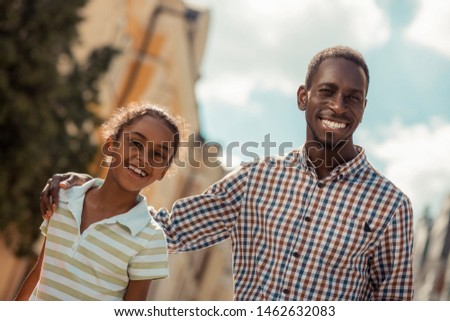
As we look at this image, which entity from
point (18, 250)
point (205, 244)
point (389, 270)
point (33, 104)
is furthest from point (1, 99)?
point (389, 270)

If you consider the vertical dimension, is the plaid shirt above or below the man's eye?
below

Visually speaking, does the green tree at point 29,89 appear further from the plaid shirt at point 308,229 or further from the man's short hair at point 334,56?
the man's short hair at point 334,56

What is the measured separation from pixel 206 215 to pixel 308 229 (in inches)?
20.6

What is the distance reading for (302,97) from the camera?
3383mm

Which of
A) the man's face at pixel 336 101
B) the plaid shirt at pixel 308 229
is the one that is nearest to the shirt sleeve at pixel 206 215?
the plaid shirt at pixel 308 229

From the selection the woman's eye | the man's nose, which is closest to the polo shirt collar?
the woman's eye

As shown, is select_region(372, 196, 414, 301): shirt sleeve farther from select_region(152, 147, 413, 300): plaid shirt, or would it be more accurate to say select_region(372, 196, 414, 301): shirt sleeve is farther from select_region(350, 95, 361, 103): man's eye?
select_region(350, 95, 361, 103): man's eye

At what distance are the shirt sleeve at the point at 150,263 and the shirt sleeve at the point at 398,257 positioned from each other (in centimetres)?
91

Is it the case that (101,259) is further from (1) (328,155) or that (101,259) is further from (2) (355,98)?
(2) (355,98)

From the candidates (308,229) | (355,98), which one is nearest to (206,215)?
(308,229)

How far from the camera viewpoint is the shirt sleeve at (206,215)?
338 cm

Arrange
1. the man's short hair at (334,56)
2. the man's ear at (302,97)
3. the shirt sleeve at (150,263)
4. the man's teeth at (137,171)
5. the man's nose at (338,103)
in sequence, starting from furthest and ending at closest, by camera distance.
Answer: the man's ear at (302,97) < the man's short hair at (334,56) < the man's nose at (338,103) < the man's teeth at (137,171) < the shirt sleeve at (150,263)

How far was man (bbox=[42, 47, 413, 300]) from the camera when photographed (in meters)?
3.08

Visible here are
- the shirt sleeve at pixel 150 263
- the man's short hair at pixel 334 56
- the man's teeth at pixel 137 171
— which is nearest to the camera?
the shirt sleeve at pixel 150 263
